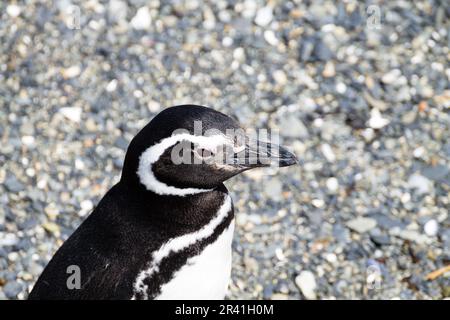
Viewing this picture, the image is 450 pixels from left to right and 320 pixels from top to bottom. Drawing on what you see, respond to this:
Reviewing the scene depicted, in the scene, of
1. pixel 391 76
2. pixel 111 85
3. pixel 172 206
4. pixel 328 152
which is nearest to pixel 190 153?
pixel 172 206

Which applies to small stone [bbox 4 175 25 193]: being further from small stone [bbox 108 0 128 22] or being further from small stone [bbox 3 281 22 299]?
small stone [bbox 108 0 128 22]

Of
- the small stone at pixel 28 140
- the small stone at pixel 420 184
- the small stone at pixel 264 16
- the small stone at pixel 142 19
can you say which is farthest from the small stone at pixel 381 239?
the small stone at pixel 142 19

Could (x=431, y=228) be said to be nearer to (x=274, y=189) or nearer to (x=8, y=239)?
(x=274, y=189)

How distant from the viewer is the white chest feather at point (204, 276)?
3037 mm

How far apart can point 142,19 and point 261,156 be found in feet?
7.48

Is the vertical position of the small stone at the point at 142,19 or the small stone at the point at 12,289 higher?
the small stone at the point at 142,19

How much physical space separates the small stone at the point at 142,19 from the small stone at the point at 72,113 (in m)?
0.70

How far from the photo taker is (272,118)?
4.59m

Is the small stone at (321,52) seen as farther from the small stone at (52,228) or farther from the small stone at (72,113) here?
the small stone at (52,228)

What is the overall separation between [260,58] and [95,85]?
35.5 inches
